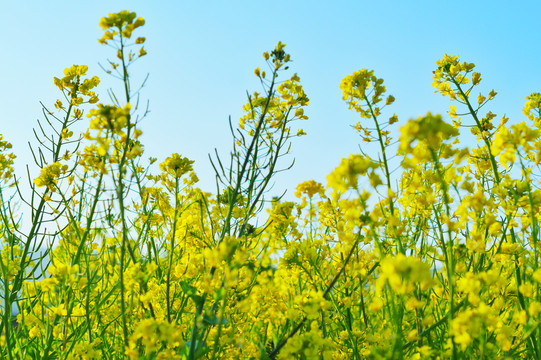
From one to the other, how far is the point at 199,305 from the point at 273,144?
1.08 metres

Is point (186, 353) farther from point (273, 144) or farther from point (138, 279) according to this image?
point (273, 144)

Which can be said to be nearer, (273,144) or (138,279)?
(138,279)

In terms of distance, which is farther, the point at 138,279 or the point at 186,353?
the point at 138,279

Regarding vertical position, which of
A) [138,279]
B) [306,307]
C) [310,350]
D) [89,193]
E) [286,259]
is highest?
[89,193]

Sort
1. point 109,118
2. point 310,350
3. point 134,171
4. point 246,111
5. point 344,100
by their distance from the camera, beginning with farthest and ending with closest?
point 246,111 < point 344,100 < point 134,171 < point 109,118 < point 310,350

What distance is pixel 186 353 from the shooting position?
152 cm

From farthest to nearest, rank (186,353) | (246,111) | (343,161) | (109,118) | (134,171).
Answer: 1. (246,111)
2. (134,171)
3. (109,118)
4. (186,353)
5. (343,161)

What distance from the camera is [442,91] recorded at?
130 inches

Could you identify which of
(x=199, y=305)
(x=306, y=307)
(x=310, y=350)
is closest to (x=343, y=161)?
(x=306, y=307)

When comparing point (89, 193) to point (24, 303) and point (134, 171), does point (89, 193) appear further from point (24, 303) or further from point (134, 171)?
point (24, 303)

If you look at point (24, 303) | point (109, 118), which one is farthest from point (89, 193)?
point (24, 303)

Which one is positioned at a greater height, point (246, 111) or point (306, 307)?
point (246, 111)

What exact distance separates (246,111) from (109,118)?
131 centimetres

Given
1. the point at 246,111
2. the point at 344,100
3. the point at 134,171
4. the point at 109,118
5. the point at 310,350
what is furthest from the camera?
the point at 246,111
